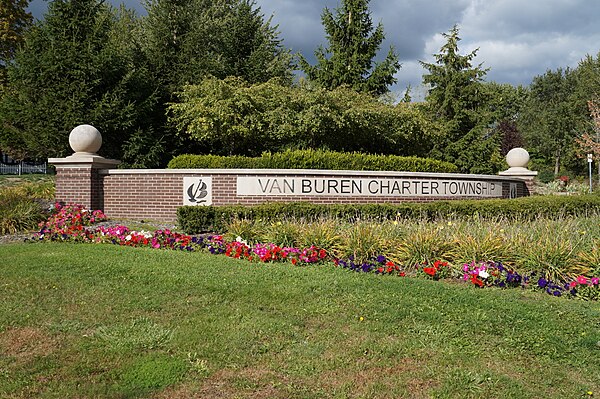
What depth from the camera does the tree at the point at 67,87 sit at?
14.4 metres

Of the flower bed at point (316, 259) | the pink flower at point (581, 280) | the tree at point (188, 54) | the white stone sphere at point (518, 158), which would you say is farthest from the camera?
the tree at point (188, 54)

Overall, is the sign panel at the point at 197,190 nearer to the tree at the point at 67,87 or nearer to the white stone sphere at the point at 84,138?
the white stone sphere at the point at 84,138

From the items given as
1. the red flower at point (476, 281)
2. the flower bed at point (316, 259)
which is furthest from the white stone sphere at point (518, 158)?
the red flower at point (476, 281)

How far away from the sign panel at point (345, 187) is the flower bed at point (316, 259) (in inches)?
94.3

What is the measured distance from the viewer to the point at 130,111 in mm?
15797

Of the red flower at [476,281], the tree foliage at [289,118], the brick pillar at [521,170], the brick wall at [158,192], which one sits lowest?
the red flower at [476,281]

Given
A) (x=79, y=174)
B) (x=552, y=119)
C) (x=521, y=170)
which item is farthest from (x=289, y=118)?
(x=552, y=119)

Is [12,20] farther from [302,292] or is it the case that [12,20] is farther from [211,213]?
[302,292]

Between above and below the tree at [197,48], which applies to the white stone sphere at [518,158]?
below

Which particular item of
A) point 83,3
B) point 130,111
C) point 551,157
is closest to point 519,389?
point 130,111

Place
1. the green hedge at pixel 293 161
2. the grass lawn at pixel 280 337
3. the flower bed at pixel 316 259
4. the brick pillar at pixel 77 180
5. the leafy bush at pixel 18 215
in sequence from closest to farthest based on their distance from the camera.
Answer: the grass lawn at pixel 280 337
the flower bed at pixel 316 259
the leafy bush at pixel 18 215
the brick pillar at pixel 77 180
the green hedge at pixel 293 161

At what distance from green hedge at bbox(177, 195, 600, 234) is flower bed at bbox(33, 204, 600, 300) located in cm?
68

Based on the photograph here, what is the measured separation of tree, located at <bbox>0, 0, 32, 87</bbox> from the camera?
91.2 ft

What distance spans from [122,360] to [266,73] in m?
18.2
